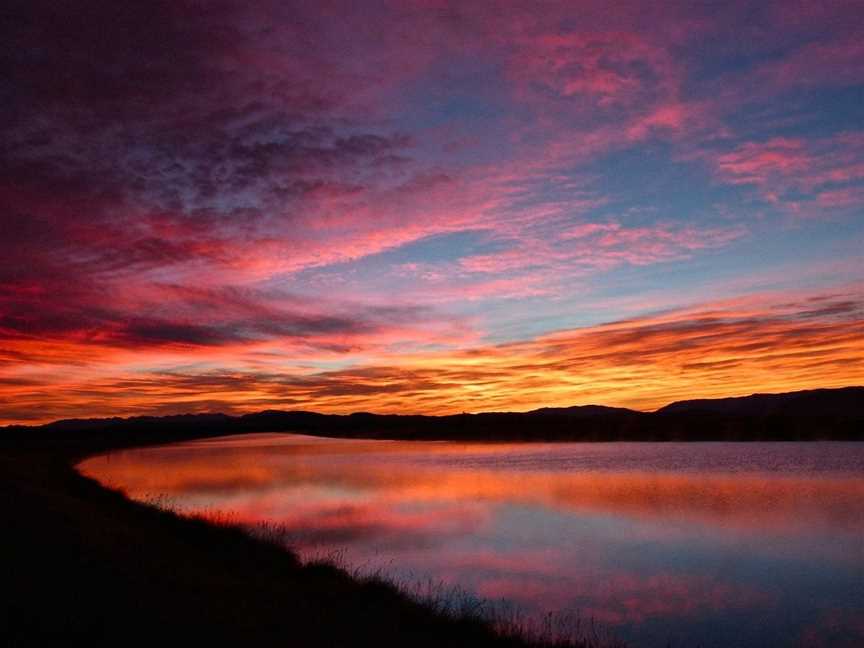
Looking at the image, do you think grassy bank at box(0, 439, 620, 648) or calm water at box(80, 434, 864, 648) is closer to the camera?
grassy bank at box(0, 439, 620, 648)

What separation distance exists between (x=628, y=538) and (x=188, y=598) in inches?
704

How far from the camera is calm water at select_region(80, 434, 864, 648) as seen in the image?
17119 mm

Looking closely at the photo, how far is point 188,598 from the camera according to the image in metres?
14.4

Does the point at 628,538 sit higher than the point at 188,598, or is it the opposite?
the point at 188,598

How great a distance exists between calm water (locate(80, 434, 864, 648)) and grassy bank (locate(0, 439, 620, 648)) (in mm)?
3421

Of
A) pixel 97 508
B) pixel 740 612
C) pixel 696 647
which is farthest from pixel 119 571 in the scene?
pixel 97 508

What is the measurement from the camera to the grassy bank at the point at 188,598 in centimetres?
1184

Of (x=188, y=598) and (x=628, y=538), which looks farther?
(x=628, y=538)

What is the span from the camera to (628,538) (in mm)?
26906

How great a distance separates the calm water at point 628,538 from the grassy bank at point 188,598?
3421 mm

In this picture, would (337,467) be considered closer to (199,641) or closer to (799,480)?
(799,480)

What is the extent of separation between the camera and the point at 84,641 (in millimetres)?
10852

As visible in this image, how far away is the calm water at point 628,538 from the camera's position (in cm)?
1712

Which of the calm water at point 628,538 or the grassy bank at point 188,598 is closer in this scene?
the grassy bank at point 188,598
